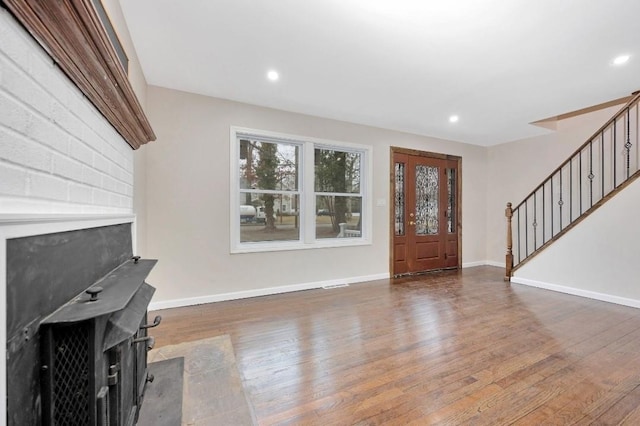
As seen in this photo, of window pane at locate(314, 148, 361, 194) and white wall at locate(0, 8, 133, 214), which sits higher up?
window pane at locate(314, 148, 361, 194)

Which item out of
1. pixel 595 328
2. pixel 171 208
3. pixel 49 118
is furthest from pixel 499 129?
pixel 49 118

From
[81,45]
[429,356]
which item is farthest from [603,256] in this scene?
[81,45]

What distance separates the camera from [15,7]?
2.04 ft

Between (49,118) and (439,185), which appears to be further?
(439,185)

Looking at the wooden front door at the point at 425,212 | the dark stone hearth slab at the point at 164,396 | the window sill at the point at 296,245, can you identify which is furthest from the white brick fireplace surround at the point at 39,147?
the wooden front door at the point at 425,212

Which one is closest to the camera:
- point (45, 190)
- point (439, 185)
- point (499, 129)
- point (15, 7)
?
point (15, 7)

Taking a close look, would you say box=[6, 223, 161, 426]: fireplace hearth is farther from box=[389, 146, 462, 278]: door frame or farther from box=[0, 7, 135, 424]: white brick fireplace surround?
box=[389, 146, 462, 278]: door frame

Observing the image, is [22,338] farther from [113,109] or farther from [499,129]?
[499,129]

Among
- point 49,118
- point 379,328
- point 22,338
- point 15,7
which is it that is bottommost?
point 379,328

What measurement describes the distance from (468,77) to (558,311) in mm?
2724

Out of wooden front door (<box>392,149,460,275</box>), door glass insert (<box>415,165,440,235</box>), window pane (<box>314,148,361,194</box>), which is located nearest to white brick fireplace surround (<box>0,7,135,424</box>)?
window pane (<box>314,148,361,194</box>)

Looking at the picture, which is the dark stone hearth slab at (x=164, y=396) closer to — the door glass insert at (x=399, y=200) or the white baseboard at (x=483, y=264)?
the door glass insert at (x=399, y=200)

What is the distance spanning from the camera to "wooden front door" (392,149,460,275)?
487 centimetres

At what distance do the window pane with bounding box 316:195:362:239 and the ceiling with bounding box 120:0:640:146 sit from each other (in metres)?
1.36
